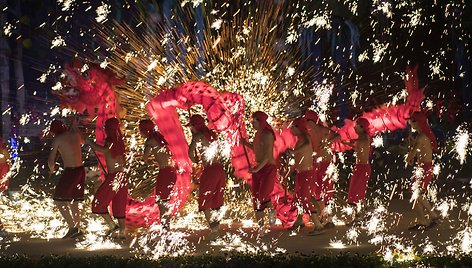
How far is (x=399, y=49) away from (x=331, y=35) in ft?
12.1

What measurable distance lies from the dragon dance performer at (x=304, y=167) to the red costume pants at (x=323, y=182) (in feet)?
1.12

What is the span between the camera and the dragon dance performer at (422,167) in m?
13.5

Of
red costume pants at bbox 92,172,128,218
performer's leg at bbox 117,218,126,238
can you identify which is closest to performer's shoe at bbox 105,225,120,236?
performer's leg at bbox 117,218,126,238

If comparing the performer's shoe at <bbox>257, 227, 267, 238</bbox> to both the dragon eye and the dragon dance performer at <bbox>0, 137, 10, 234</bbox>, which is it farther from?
the dragon dance performer at <bbox>0, 137, 10, 234</bbox>

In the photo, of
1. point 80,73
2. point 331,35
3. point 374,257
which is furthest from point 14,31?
point 374,257

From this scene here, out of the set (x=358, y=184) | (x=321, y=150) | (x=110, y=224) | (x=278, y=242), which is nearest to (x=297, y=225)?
(x=358, y=184)

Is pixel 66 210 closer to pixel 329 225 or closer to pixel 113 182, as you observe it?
pixel 113 182

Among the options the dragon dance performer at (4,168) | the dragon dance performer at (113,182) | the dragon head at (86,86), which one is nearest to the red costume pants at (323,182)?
the dragon dance performer at (113,182)

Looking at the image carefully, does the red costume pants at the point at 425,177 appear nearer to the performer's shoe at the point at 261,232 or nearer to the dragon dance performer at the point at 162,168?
the performer's shoe at the point at 261,232

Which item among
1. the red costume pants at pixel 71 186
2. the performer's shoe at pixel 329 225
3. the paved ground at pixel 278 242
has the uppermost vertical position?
the red costume pants at pixel 71 186

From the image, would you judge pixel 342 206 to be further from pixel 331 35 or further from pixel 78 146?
pixel 331 35

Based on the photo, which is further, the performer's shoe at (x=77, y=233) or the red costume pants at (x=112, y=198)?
the performer's shoe at (x=77, y=233)

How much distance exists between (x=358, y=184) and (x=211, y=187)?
250 cm

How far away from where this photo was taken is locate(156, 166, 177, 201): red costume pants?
1285 cm
